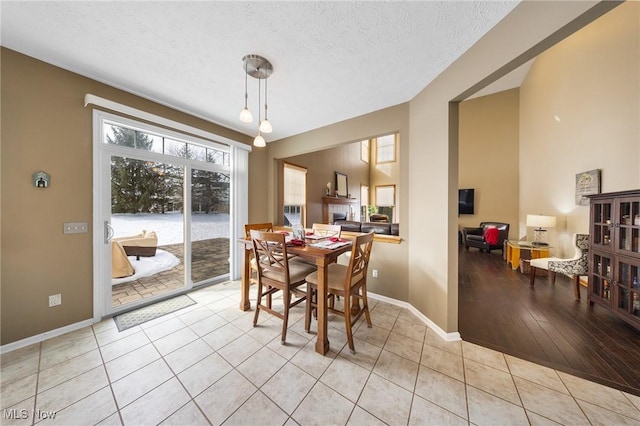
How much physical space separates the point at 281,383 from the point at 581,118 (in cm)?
574

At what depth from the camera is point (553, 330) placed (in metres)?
2.06

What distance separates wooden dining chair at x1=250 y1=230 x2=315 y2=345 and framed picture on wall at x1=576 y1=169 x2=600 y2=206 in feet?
14.6

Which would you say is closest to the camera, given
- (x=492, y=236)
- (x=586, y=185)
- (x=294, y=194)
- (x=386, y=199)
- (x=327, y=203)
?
(x=586, y=185)

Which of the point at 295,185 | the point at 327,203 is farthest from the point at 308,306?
the point at 327,203

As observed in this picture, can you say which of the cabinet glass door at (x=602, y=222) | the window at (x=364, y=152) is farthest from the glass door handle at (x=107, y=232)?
the window at (x=364, y=152)

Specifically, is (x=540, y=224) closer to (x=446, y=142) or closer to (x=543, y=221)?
(x=543, y=221)

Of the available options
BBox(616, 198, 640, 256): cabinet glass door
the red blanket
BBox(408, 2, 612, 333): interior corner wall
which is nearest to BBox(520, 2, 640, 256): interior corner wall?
A: BBox(616, 198, 640, 256): cabinet glass door

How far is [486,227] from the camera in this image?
5.60 m

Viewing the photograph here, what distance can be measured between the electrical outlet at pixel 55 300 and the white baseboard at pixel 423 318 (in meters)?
3.36

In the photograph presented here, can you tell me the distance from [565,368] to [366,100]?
3.06 metres

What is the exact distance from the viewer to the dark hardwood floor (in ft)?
5.21

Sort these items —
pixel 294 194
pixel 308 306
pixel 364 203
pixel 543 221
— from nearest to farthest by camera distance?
pixel 308 306 → pixel 543 221 → pixel 294 194 → pixel 364 203

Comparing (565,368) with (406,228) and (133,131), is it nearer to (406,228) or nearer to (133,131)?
(406,228)

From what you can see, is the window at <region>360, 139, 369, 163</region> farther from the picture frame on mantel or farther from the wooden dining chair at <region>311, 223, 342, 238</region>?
the wooden dining chair at <region>311, 223, 342, 238</region>
